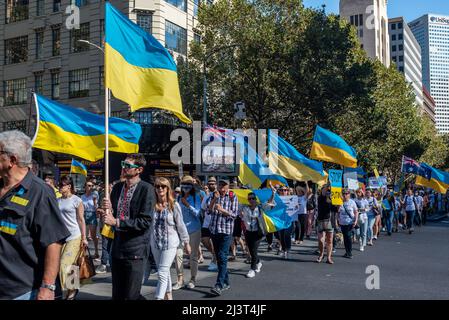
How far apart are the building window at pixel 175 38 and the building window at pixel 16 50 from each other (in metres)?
10.5

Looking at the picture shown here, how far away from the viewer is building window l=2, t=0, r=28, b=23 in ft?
111

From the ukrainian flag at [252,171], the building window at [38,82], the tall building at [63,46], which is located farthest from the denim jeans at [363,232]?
the building window at [38,82]

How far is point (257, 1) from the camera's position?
2727cm

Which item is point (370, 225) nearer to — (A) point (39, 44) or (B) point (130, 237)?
(B) point (130, 237)

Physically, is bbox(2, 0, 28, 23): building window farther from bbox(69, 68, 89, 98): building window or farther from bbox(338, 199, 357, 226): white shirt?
bbox(338, 199, 357, 226): white shirt

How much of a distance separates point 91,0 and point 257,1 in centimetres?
1059

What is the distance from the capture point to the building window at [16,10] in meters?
33.7

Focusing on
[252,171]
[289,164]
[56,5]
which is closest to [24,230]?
[252,171]

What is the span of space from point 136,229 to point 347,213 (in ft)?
27.0

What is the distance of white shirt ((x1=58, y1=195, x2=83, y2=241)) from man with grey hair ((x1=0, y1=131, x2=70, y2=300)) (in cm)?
378

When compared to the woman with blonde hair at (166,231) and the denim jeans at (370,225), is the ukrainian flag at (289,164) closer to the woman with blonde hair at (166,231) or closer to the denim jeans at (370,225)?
the denim jeans at (370,225)

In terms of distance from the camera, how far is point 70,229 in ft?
22.9

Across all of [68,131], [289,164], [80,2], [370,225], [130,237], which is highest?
[80,2]

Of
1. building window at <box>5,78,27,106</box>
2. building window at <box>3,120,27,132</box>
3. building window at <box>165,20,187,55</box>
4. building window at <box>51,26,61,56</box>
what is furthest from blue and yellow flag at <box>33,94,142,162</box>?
building window at <box>5,78,27,106</box>
